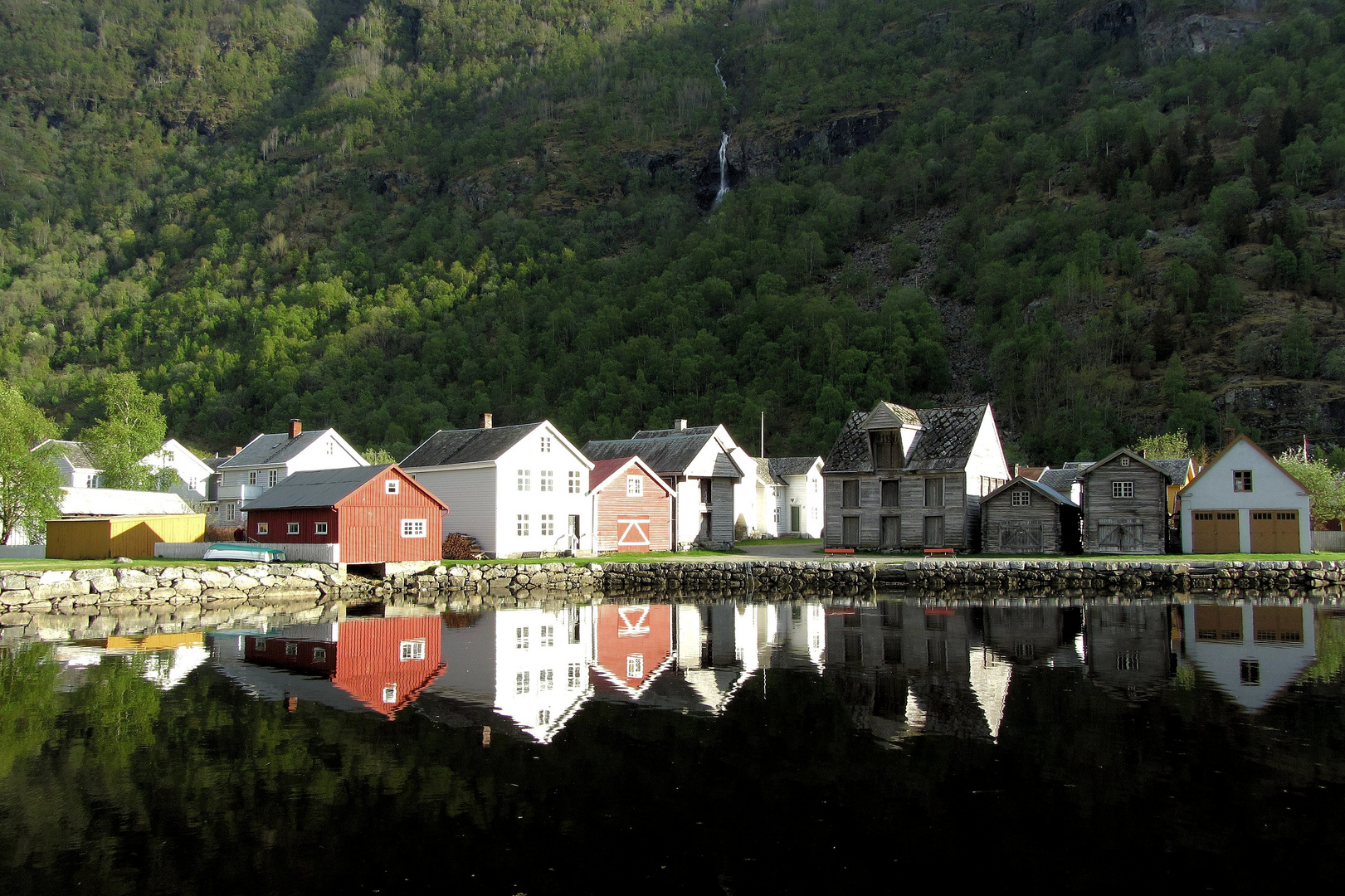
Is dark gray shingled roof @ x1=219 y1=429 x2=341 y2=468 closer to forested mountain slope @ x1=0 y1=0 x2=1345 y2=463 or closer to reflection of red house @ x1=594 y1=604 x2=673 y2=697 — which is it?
reflection of red house @ x1=594 y1=604 x2=673 y2=697

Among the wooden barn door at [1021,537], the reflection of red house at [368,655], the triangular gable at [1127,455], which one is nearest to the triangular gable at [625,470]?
the wooden barn door at [1021,537]

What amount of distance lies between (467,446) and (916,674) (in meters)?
32.6

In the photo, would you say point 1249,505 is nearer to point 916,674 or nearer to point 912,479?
point 912,479

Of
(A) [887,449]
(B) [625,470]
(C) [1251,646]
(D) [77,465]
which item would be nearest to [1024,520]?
(A) [887,449]

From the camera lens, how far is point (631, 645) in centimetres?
2655

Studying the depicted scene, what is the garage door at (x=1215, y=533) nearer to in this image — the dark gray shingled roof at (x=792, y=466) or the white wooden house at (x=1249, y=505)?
the white wooden house at (x=1249, y=505)

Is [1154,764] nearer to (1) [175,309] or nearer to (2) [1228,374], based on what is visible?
(2) [1228,374]

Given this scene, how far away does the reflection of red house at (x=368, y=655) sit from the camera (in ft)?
67.3

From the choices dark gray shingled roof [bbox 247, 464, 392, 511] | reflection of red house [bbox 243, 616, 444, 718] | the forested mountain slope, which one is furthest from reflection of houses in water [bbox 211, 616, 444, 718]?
the forested mountain slope

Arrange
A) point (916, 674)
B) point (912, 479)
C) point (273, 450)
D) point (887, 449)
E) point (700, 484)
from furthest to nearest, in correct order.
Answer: point (273, 450)
point (700, 484)
point (887, 449)
point (912, 479)
point (916, 674)

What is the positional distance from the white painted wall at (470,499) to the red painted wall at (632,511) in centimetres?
686

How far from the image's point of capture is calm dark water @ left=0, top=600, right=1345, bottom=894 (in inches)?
442

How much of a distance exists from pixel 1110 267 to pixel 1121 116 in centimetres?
4083

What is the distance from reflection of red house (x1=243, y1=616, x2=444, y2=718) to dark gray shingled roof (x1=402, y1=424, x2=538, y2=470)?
1710cm
